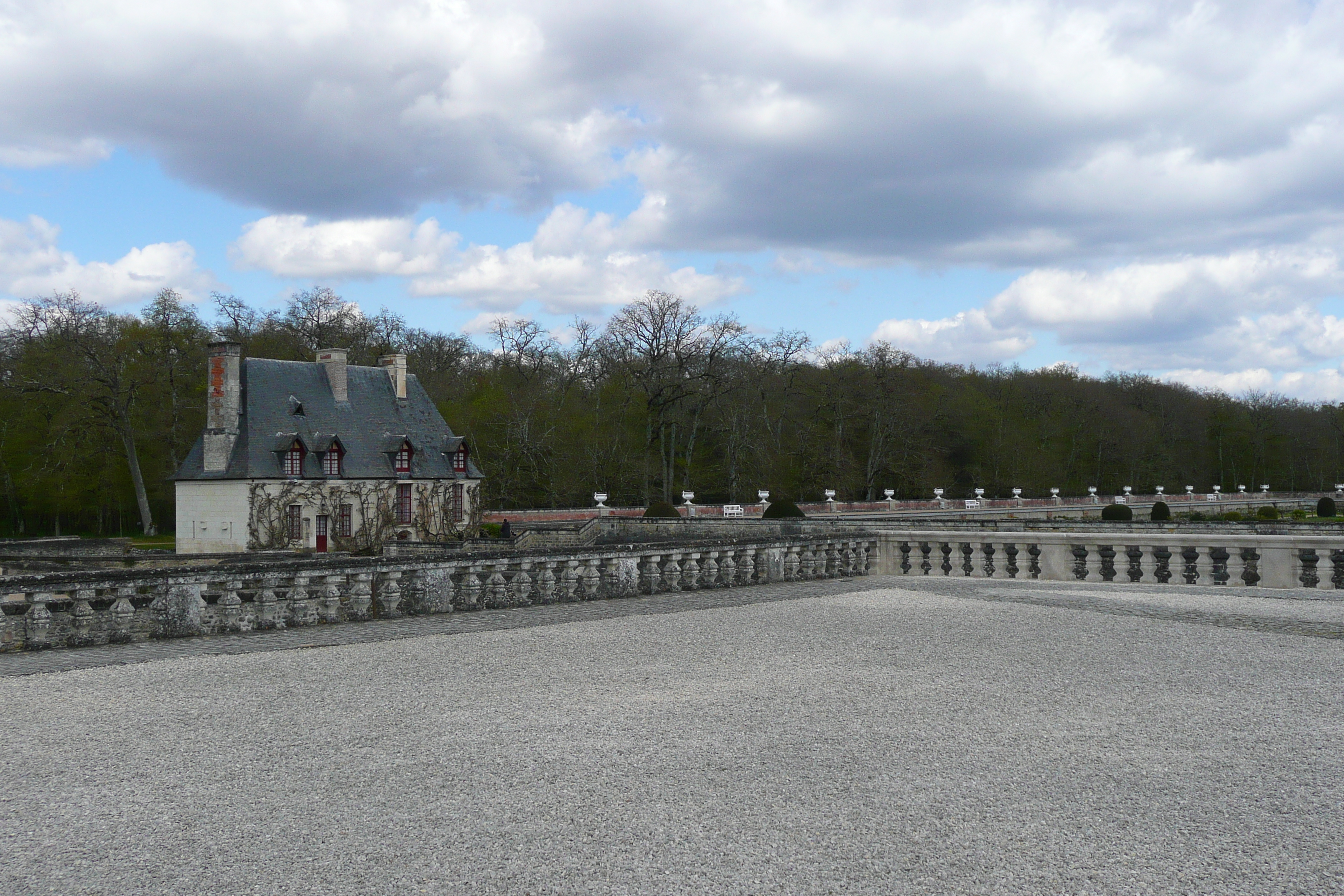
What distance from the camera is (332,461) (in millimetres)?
40031

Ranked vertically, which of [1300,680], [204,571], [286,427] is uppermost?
[286,427]

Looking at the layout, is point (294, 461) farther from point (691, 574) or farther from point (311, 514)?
point (691, 574)

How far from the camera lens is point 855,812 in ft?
15.4

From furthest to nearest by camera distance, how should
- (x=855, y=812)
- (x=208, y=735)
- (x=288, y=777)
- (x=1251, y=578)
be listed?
(x=1251, y=578)
(x=208, y=735)
(x=288, y=777)
(x=855, y=812)

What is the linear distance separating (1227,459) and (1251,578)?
82.1 m

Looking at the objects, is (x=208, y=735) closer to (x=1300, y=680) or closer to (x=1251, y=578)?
(x=1300, y=680)

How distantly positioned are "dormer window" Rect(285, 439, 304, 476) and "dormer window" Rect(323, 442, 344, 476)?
3.16 ft

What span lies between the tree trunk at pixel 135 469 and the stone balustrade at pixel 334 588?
38.2 meters

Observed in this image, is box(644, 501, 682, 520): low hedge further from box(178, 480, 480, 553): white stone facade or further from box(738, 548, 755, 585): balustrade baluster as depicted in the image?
box(738, 548, 755, 585): balustrade baluster

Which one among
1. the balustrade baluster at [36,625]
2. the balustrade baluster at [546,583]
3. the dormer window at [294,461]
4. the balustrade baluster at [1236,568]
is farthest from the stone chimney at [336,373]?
the balustrade baluster at [1236,568]

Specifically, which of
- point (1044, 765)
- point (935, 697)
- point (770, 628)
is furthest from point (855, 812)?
point (770, 628)

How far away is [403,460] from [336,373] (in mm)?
4577

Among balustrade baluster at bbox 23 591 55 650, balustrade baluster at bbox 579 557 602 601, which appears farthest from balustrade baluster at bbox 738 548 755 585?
balustrade baluster at bbox 23 591 55 650

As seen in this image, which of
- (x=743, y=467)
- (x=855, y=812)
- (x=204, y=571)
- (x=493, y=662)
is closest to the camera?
(x=855, y=812)
